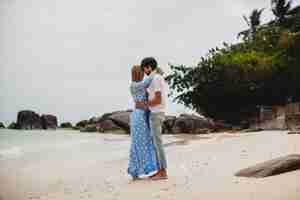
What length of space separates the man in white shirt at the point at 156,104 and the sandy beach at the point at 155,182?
0.50 ft

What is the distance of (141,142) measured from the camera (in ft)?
14.5

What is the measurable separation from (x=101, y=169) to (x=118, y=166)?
8.6 inches

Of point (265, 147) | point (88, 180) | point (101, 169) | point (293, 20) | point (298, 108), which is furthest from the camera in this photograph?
point (293, 20)

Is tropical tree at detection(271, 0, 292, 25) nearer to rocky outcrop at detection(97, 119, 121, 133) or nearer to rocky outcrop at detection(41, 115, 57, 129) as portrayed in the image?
rocky outcrop at detection(97, 119, 121, 133)

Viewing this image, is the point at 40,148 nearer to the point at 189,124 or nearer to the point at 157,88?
the point at 157,88

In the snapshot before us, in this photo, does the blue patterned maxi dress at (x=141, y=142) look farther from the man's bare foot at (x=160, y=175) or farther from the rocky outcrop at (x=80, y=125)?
the rocky outcrop at (x=80, y=125)

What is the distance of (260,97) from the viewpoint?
45.1 ft

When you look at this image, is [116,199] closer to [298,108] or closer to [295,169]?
[295,169]

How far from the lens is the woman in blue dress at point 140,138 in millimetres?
4365

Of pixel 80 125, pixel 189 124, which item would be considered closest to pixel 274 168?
pixel 189 124

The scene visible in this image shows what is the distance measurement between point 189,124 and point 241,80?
1964 mm

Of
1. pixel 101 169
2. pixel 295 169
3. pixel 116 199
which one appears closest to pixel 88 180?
pixel 101 169

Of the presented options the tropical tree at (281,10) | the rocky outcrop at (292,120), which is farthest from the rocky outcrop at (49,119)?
the tropical tree at (281,10)

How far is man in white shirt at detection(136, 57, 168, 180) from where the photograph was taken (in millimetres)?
4203
